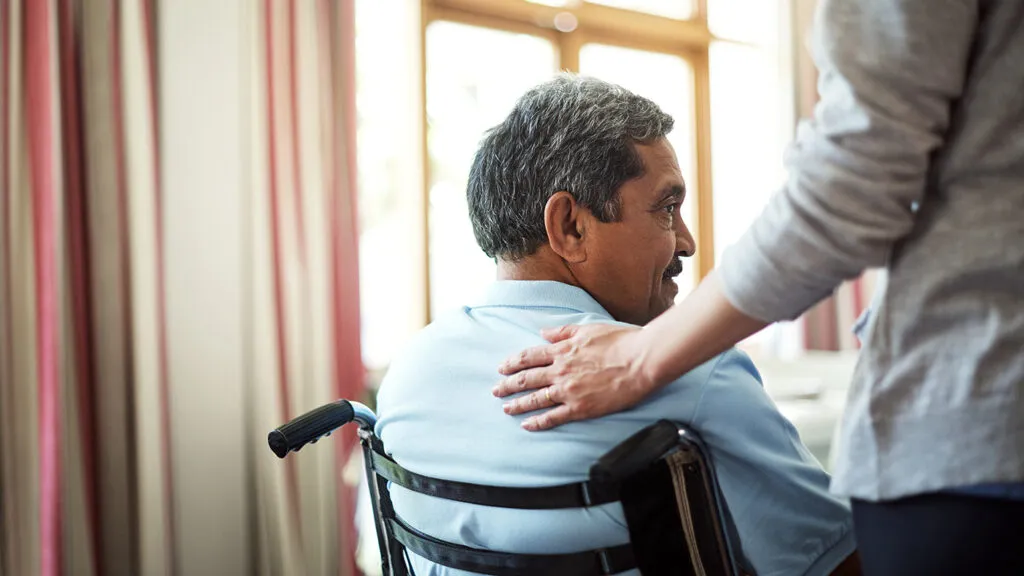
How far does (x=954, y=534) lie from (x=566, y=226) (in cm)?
65

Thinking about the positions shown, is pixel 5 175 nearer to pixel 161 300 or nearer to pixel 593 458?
pixel 161 300

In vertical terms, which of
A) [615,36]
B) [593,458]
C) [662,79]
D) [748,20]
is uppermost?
[748,20]

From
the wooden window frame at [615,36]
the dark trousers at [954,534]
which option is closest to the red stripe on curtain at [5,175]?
the wooden window frame at [615,36]

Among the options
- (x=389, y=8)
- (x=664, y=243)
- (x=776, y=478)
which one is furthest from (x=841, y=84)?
(x=389, y=8)

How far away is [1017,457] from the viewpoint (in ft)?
1.82

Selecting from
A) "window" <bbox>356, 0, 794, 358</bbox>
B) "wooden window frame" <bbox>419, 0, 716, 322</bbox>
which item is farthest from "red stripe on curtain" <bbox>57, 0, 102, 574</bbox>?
"wooden window frame" <bbox>419, 0, 716, 322</bbox>

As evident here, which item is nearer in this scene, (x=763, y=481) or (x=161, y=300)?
(x=763, y=481)

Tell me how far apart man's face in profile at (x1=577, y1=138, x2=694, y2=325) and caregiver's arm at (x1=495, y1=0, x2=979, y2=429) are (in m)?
0.46

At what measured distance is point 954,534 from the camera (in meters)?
0.59

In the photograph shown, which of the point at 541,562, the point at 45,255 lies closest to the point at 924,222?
the point at 541,562

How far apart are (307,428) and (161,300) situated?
1.40m

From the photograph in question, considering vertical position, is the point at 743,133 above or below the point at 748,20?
below

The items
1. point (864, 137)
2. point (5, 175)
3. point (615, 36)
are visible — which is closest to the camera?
point (864, 137)

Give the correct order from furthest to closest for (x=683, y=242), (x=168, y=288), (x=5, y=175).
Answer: (x=168, y=288)
(x=5, y=175)
(x=683, y=242)
